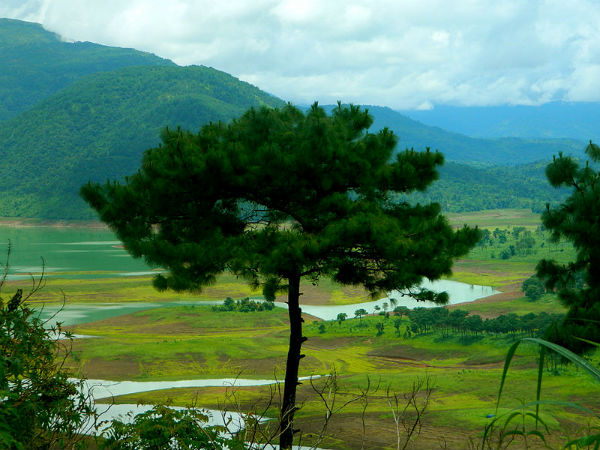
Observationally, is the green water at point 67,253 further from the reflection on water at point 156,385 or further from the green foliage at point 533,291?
the green foliage at point 533,291

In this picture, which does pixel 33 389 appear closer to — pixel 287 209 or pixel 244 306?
pixel 287 209

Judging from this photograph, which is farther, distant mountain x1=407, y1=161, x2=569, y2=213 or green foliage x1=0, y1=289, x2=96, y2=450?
distant mountain x1=407, y1=161, x2=569, y2=213

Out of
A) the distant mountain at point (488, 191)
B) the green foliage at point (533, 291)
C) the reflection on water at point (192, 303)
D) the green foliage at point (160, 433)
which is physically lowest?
the reflection on water at point (192, 303)

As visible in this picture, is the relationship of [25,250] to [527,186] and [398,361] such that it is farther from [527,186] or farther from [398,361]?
[527,186]

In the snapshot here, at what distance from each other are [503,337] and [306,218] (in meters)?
22.9

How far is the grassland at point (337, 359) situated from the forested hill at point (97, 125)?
62.9 meters

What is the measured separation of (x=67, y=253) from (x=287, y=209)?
5696 cm

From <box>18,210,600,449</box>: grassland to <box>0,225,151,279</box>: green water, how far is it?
4.36 m

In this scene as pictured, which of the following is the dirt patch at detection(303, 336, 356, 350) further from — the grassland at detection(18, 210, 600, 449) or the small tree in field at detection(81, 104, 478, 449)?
the small tree in field at detection(81, 104, 478, 449)

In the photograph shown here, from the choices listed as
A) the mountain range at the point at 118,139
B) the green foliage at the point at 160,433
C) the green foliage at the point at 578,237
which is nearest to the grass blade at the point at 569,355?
the green foliage at the point at 160,433

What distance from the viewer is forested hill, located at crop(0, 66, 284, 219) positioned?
112 meters

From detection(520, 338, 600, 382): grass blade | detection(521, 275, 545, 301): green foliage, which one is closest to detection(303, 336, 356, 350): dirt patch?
detection(521, 275, 545, 301): green foliage

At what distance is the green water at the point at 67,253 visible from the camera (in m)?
51.6

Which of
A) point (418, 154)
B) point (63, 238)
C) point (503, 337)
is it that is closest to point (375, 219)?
point (418, 154)
